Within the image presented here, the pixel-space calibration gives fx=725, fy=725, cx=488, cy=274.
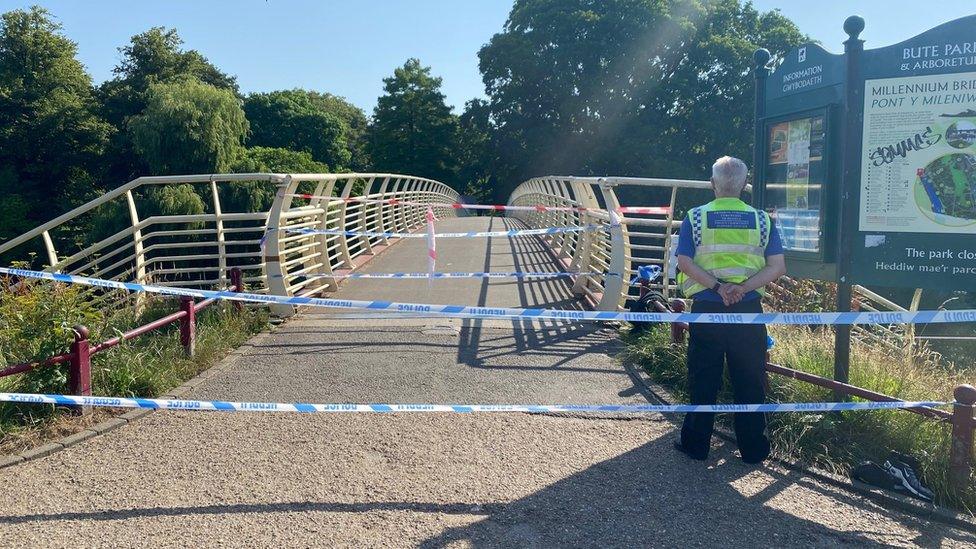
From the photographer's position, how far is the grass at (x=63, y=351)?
4426mm

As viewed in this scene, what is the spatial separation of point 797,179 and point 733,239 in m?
1.20

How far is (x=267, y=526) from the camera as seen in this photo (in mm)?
3338

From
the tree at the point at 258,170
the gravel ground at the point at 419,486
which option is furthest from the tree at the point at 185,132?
the gravel ground at the point at 419,486

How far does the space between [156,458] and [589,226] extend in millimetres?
5578

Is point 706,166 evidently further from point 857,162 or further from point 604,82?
point 857,162

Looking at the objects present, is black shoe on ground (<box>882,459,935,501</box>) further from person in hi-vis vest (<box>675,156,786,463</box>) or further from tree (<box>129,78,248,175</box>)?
tree (<box>129,78,248,175</box>)

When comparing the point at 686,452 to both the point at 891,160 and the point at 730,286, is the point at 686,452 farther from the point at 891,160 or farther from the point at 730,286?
the point at 891,160

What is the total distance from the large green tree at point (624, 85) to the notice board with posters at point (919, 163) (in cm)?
4099

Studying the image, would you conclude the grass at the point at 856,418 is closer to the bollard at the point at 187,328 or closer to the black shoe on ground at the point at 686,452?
the black shoe on ground at the point at 686,452

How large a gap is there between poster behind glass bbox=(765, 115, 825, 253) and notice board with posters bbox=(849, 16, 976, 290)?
0.96 ft

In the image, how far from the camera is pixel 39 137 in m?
37.9

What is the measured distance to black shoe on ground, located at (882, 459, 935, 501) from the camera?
12.1 ft

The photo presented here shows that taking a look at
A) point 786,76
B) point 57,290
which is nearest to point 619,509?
point 786,76

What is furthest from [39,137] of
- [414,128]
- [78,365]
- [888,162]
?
[888,162]
